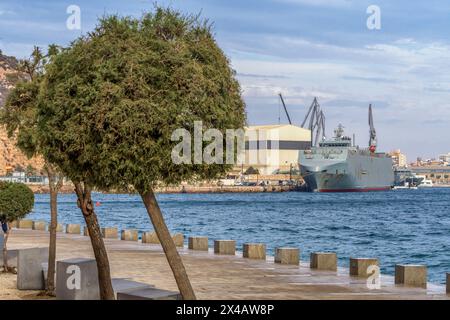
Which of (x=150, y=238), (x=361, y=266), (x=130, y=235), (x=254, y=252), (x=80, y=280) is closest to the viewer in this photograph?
(x=80, y=280)

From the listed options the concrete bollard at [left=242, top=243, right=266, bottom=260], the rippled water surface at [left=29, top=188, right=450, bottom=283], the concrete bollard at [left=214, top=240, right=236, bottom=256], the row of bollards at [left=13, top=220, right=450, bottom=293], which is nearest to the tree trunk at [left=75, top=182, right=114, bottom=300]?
the row of bollards at [left=13, top=220, right=450, bottom=293]

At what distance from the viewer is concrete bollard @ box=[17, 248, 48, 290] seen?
65.2ft

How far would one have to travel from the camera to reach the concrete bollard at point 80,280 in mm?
16312

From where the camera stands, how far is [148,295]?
14000 mm

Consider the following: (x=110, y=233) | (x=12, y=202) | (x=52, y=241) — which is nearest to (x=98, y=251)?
(x=52, y=241)

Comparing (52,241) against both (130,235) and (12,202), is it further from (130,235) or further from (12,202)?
(130,235)

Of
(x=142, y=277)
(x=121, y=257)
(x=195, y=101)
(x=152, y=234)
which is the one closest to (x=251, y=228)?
(x=152, y=234)

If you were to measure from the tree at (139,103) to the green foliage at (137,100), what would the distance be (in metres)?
0.02

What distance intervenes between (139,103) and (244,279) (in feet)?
35.9

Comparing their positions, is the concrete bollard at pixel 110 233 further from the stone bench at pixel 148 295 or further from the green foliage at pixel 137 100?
the green foliage at pixel 137 100

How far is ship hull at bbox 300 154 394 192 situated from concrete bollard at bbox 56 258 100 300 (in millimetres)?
157129
